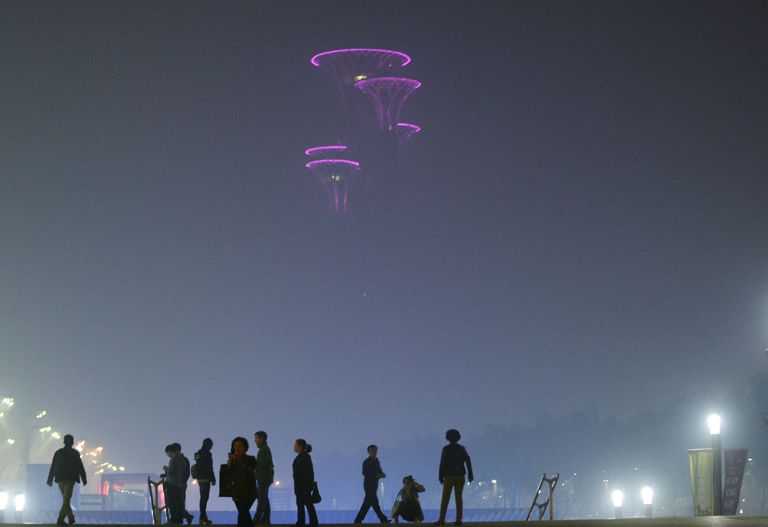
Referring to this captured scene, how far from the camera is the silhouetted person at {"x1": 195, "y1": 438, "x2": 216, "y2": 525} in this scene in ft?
74.4

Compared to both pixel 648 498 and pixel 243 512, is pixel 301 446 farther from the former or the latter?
pixel 648 498

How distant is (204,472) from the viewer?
22.7 metres

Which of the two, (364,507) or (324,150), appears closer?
(364,507)

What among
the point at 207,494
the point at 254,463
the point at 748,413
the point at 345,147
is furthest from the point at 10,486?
the point at 254,463

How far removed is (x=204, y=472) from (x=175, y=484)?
0.87 meters

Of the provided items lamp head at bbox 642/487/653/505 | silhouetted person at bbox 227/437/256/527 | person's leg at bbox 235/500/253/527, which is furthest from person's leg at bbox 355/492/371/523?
lamp head at bbox 642/487/653/505

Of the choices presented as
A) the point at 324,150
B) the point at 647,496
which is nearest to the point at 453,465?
the point at 647,496

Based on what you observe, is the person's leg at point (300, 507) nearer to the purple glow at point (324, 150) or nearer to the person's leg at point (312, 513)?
the person's leg at point (312, 513)

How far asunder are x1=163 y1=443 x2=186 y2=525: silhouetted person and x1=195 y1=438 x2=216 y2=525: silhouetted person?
435 mm

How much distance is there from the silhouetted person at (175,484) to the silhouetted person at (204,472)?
0.43 metres

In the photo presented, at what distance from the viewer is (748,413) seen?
300 ft

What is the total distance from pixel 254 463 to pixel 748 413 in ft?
275

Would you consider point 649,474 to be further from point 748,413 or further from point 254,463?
point 254,463

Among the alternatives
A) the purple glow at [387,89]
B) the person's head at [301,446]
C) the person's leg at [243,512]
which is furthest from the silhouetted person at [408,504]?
the purple glow at [387,89]
